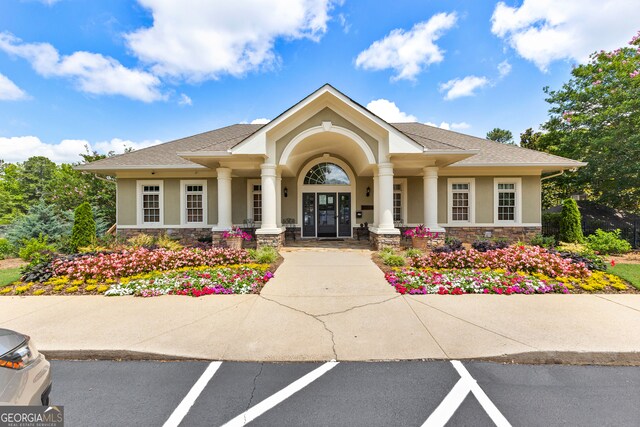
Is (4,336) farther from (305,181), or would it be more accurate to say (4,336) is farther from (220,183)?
(305,181)

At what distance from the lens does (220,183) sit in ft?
34.4

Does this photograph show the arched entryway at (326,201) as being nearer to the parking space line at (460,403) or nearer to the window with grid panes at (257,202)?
the window with grid panes at (257,202)

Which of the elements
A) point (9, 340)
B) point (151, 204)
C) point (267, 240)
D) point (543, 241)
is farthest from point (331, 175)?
point (9, 340)

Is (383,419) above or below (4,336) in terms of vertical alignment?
below

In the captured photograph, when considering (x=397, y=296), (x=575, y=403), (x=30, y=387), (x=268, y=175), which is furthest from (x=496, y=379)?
(x=268, y=175)

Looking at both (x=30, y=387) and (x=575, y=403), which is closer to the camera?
(x=30, y=387)

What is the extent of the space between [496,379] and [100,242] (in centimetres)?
1296

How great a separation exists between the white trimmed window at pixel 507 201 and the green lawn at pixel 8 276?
1673 centimetres

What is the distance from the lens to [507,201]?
12.3 meters

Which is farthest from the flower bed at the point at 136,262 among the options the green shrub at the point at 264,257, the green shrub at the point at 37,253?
the green shrub at the point at 37,253

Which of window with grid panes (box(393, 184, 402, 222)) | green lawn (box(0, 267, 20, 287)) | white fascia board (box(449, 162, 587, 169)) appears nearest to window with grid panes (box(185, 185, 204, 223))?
green lawn (box(0, 267, 20, 287))

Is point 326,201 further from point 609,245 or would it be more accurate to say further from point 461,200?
point 609,245

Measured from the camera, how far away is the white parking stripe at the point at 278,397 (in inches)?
93.2

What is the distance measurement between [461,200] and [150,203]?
14.6m
